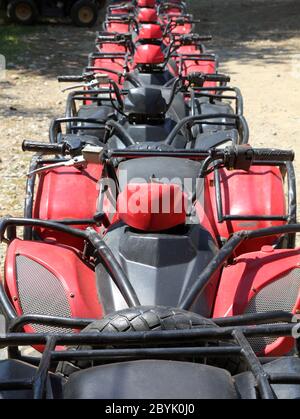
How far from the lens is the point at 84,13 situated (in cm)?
1309

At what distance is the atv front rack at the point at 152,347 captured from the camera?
161 cm

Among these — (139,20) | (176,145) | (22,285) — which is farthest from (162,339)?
(139,20)

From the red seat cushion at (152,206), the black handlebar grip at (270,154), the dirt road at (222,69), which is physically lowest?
the dirt road at (222,69)

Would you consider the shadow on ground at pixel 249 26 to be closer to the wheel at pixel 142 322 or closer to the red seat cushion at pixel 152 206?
the red seat cushion at pixel 152 206

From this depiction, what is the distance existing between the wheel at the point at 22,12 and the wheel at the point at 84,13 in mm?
736

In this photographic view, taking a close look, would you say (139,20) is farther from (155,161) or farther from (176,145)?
(155,161)

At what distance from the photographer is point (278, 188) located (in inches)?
132

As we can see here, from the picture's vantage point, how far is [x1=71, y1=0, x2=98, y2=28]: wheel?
12.9 meters

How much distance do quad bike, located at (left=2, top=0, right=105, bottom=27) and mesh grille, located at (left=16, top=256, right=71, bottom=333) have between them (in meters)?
10.9

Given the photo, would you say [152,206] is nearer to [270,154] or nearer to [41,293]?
[41,293]

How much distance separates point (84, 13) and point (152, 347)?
474 inches

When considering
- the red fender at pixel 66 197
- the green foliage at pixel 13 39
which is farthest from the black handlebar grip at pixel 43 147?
the green foliage at pixel 13 39

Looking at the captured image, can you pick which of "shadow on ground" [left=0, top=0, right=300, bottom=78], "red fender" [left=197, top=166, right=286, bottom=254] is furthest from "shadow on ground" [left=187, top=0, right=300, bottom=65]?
"red fender" [left=197, top=166, right=286, bottom=254]

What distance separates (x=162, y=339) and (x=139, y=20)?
620 cm
